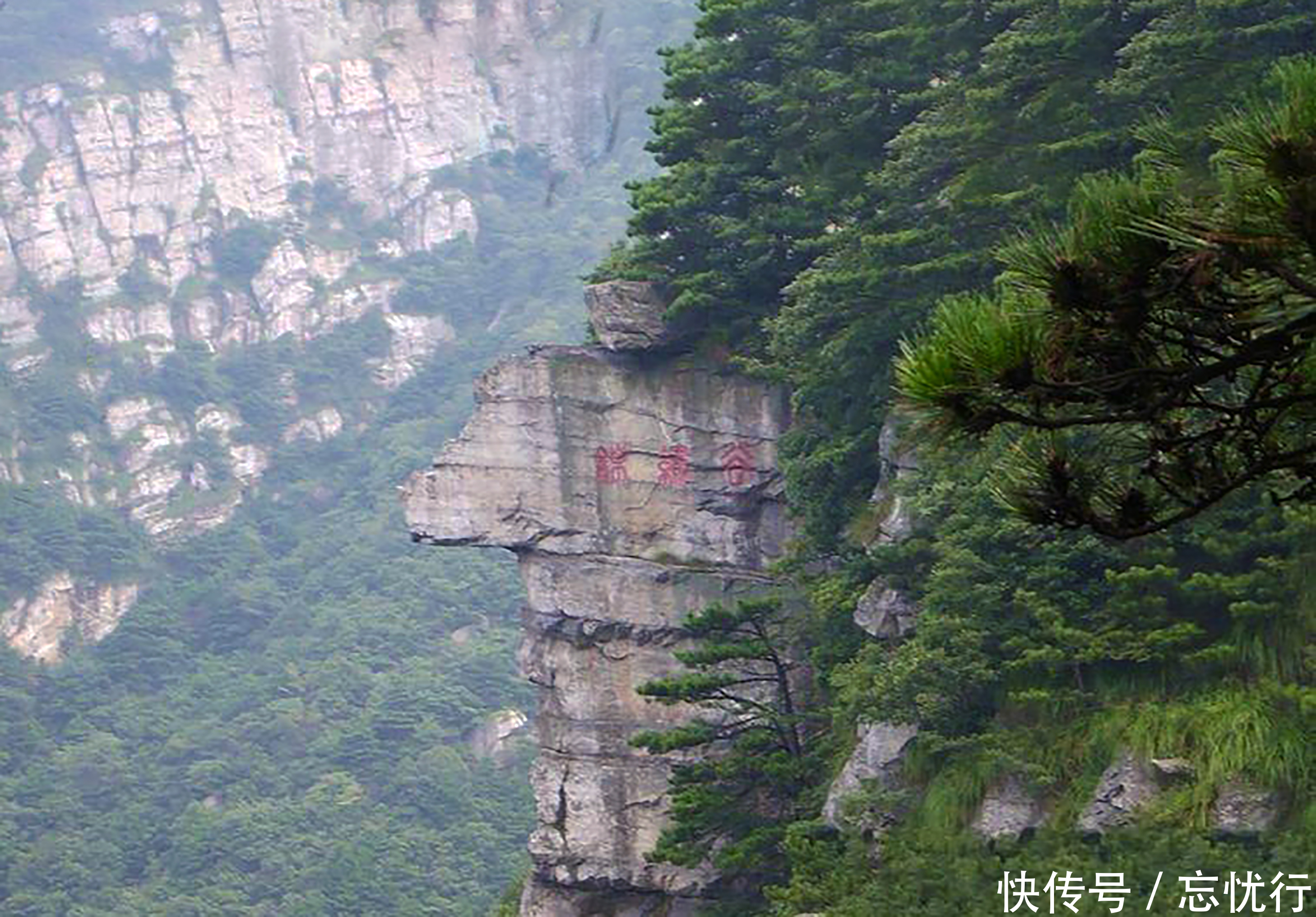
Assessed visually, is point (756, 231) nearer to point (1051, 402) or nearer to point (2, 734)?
point (1051, 402)

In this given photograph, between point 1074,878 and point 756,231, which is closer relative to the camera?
point 1074,878

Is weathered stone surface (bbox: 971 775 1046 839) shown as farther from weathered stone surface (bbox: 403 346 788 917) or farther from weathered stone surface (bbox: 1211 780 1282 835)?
weathered stone surface (bbox: 403 346 788 917)

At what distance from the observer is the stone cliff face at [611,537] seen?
49.7ft

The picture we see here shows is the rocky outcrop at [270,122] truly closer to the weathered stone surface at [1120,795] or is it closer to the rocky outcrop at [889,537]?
the rocky outcrop at [889,537]

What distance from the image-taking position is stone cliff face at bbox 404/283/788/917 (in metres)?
15.2

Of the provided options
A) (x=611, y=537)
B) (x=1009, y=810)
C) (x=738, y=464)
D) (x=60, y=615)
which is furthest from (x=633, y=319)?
(x=60, y=615)

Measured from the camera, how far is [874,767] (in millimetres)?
12008

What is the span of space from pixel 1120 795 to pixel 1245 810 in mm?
685

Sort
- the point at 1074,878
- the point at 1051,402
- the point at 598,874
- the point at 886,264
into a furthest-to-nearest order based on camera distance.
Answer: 1. the point at 598,874
2. the point at 886,264
3. the point at 1074,878
4. the point at 1051,402

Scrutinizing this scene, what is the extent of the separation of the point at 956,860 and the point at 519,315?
5213cm

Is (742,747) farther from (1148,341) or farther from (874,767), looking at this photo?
(1148,341)

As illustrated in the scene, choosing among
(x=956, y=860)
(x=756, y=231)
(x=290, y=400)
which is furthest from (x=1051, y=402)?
(x=290, y=400)

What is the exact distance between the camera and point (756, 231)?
14641 millimetres

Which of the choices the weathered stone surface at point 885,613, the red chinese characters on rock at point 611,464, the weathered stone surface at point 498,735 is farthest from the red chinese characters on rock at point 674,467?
the weathered stone surface at point 498,735
